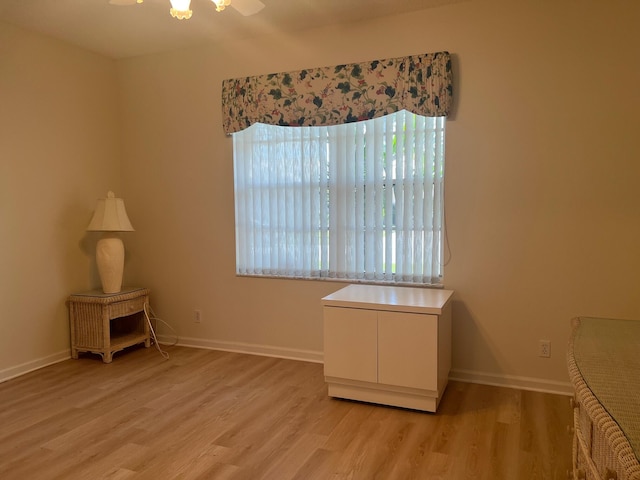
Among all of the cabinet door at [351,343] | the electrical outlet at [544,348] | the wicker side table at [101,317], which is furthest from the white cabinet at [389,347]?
the wicker side table at [101,317]

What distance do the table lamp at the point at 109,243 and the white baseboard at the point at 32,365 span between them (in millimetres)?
633

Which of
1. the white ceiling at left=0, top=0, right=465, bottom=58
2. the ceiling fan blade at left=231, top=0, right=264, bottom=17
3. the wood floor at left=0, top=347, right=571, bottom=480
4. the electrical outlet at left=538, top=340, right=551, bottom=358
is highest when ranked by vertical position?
the white ceiling at left=0, top=0, right=465, bottom=58

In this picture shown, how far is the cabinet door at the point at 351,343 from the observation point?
2.80m

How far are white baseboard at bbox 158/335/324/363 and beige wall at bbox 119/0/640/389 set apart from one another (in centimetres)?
6

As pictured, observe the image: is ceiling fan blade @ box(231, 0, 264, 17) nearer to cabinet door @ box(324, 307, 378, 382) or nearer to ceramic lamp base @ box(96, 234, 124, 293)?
cabinet door @ box(324, 307, 378, 382)

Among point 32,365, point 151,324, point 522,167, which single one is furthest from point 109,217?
point 522,167

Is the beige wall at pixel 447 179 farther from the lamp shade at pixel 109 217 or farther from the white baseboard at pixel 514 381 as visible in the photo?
the lamp shade at pixel 109 217

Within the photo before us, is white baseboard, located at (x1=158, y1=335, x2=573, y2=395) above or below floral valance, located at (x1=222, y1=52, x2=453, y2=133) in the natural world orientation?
below

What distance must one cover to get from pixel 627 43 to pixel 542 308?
1686 mm

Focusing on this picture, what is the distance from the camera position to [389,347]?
2.76 metres

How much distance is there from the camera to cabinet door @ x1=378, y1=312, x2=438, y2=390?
266 centimetres

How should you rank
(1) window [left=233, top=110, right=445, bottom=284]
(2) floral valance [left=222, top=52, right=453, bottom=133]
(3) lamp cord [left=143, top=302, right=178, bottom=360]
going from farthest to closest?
(3) lamp cord [left=143, top=302, right=178, bottom=360] → (1) window [left=233, top=110, right=445, bottom=284] → (2) floral valance [left=222, top=52, right=453, bottom=133]

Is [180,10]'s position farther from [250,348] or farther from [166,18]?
[250,348]

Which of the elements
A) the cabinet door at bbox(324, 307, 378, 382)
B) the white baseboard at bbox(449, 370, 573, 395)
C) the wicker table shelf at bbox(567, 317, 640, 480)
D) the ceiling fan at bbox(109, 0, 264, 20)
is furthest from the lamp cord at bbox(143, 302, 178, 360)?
the wicker table shelf at bbox(567, 317, 640, 480)
